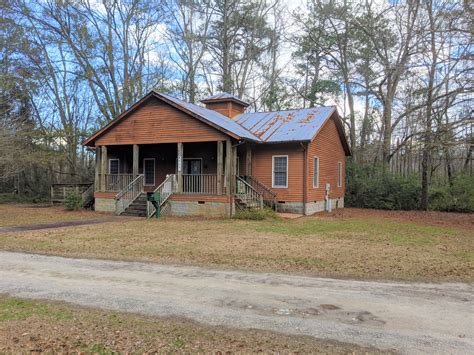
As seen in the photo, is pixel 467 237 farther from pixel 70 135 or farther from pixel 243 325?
pixel 70 135

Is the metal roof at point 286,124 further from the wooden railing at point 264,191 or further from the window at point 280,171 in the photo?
the wooden railing at point 264,191

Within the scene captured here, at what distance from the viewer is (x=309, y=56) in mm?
33312

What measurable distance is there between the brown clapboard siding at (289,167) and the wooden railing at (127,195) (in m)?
6.11

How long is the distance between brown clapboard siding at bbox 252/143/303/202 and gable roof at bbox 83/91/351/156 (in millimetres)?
650

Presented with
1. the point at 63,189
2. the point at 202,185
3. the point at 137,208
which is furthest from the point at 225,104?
the point at 63,189

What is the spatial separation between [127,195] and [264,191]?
7.07m

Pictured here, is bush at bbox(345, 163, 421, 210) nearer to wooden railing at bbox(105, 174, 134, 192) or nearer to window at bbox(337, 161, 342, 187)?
window at bbox(337, 161, 342, 187)

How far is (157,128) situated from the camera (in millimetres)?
19688

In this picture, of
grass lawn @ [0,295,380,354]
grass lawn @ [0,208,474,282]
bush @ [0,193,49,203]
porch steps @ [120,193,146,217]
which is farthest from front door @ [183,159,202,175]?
grass lawn @ [0,295,380,354]

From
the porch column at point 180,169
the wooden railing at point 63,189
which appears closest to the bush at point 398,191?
the porch column at point 180,169

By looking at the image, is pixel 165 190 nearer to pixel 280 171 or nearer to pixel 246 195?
pixel 246 195

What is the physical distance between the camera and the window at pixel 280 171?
19703mm

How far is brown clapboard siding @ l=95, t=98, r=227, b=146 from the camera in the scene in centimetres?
1856

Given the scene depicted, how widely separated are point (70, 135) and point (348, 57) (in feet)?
74.9
